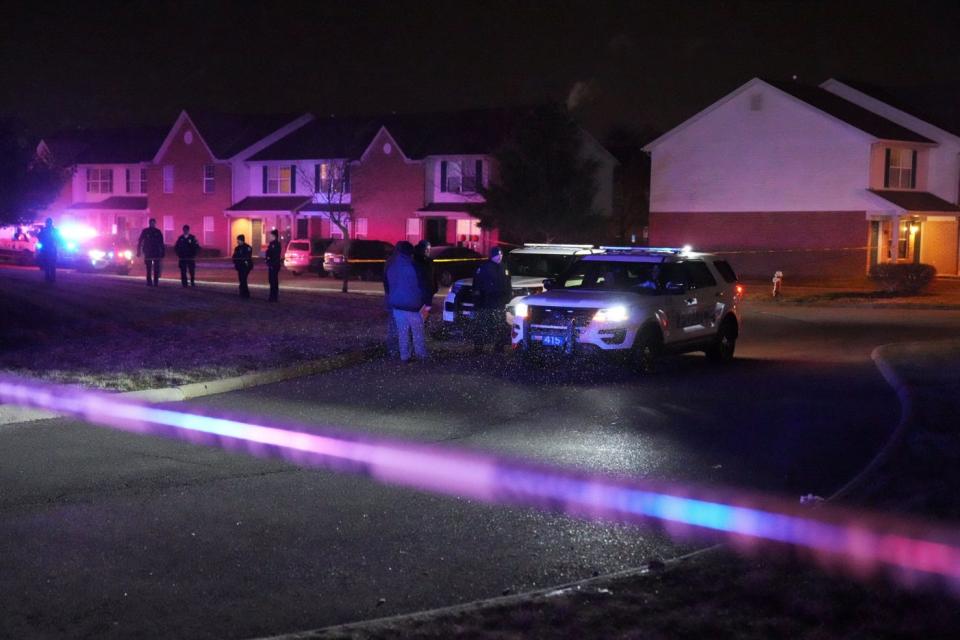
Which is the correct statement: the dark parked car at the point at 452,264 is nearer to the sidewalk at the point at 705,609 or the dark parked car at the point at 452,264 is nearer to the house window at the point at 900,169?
the house window at the point at 900,169

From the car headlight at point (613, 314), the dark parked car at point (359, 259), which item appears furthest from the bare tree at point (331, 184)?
the car headlight at point (613, 314)

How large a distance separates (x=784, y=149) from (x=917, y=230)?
668cm

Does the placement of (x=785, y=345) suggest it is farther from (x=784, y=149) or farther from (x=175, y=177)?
(x=175, y=177)

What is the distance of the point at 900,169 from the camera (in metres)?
46.8

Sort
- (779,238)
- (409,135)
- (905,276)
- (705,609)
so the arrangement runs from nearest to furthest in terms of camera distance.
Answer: (705,609), (905,276), (779,238), (409,135)

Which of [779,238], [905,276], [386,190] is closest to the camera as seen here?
[905,276]

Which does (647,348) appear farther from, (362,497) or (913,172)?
(913,172)

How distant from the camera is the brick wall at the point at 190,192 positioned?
6438cm

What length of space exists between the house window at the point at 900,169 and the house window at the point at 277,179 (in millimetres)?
30824

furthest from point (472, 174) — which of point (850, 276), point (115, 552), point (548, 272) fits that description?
point (115, 552)

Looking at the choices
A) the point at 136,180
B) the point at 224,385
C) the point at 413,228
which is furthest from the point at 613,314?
the point at 136,180

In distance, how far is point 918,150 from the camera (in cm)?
4775

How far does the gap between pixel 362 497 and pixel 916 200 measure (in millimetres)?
41710

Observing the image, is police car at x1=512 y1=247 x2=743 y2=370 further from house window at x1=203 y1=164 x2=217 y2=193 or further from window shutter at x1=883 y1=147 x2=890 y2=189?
house window at x1=203 y1=164 x2=217 y2=193
